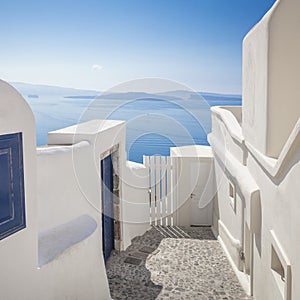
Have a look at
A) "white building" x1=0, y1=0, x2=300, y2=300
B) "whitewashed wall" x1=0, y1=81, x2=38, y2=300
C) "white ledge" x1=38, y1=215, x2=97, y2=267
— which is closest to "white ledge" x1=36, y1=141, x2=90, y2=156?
"white building" x1=0, y1=0, x2=300, y2=300

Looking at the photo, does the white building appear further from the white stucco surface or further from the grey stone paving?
the grey stone paving

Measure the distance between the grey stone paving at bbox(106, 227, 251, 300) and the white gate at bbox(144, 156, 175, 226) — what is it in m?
1.11

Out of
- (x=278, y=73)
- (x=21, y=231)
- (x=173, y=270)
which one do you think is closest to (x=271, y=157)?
(x=278, y=73)

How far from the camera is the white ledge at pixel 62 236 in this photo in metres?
5.48

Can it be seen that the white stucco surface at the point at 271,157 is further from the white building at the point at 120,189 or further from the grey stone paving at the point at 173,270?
the grey stone paving at the point at 173,270

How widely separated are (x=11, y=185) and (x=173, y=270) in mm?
5354

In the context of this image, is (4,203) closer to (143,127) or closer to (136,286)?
(136,286)

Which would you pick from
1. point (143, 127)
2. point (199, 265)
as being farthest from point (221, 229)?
point (143, 127)

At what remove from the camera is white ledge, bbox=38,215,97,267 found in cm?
548

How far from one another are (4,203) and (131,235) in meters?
6.57

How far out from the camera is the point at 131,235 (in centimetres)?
1061

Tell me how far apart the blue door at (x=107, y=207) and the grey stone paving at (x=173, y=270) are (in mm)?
348

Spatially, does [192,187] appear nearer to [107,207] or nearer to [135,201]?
[135,201]

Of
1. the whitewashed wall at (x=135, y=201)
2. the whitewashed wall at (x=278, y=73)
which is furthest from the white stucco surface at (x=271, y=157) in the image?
the whitewashed wall at (x=135, y=201)
